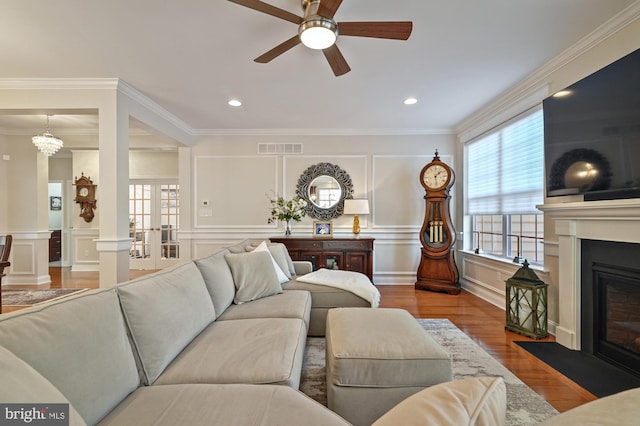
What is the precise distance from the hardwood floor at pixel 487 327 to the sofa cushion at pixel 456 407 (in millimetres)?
1943

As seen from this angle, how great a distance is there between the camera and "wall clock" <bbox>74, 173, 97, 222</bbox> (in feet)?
20.2

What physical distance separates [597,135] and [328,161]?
3370 mm

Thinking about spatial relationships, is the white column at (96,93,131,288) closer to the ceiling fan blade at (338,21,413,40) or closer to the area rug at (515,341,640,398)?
the ceiling fan blade at (338,21,413,40)

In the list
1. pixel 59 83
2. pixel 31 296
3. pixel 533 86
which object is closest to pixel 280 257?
pixel 59 83

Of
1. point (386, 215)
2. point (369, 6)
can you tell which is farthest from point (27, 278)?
point (369, 6)

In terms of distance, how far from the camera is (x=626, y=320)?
2.05 metres

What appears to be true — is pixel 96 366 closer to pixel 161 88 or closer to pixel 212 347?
pixel 212 347

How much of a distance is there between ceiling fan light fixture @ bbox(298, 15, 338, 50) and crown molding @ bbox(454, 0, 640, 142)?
2129 mm

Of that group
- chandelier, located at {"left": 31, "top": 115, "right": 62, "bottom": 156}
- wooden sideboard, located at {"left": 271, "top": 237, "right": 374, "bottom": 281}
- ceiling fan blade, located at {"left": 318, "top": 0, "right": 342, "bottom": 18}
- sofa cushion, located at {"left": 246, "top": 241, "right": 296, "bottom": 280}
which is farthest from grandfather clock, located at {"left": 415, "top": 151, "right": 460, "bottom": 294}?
chandelier, located at {"left": 31, "top": 115, "right": 62, "bottom": 156}

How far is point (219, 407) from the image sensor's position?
1.02 meters

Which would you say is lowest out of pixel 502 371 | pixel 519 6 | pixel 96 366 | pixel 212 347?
pixel 502 371

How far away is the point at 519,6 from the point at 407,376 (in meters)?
2.52

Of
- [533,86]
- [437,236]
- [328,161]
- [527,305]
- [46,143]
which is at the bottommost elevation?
[527,305]

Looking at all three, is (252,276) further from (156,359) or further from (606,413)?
(606,413)
